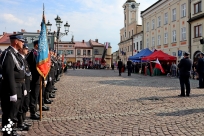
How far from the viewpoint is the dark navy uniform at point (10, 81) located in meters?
4.37

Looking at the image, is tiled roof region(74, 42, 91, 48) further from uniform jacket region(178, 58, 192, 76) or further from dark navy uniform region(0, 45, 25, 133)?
dark navy uniform region(0, 45, 25, 133)

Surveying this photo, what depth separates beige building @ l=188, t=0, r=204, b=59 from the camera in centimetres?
2869

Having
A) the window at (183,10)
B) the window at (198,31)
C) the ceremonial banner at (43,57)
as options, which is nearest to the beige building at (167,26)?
the window at (183,10)

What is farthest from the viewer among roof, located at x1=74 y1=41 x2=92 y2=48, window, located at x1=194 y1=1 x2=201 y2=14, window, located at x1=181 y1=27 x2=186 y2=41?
roof, located at x1=74 y1=41 x2=92 y2=48

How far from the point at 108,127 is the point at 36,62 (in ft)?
8.54

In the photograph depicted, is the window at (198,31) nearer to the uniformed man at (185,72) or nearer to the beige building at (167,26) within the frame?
the beige building at (167,26)

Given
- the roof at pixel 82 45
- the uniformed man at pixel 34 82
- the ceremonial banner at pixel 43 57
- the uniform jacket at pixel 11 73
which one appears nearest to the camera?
the uniform jacket at pixel 11 73

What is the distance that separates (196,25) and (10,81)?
2964cm

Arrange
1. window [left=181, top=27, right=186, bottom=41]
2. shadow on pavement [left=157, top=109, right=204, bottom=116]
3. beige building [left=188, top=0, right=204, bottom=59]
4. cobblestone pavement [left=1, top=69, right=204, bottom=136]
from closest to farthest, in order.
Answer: cobblestone pavement [left=1, top=69, right=204, bottom=136]
shadow on pavement [left=157, top=109, right=204, bottom=116]
beige building [left=188, top=0, right=204, bottom=59]
window [left=181, top=27, right=186, bottom=41]

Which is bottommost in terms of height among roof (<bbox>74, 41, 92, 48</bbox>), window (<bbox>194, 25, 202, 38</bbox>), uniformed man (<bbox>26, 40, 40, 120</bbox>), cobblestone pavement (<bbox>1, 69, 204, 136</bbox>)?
cobblestone pavement (<bbox>1, 69, 204, 136</bbox>)

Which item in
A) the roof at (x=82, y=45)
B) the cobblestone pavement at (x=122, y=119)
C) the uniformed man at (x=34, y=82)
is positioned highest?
the roof at (x=82, y=45)

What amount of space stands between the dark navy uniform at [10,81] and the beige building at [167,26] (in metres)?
26.4

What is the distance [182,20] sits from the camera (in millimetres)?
33594

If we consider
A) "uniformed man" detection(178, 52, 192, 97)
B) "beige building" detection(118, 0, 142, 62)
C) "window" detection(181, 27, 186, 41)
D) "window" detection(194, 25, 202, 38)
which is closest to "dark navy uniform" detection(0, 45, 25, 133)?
"uniformed man" detection(178, 52, 192, 97)
